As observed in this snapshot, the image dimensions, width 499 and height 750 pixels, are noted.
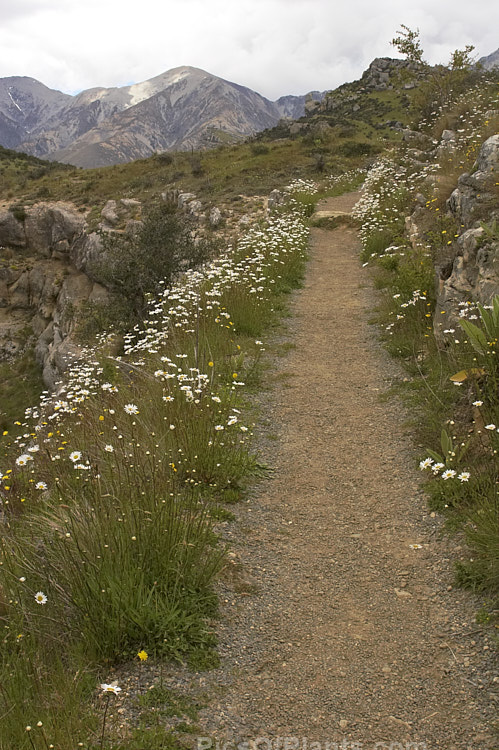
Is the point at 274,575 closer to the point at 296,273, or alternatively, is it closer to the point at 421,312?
the point at 421,312

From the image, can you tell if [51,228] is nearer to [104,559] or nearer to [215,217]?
[215,217]

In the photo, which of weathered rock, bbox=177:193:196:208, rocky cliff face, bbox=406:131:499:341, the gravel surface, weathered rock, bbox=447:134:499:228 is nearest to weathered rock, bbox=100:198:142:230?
weathered rock, bbox=177:193:196:208

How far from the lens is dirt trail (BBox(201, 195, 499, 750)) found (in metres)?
2.33

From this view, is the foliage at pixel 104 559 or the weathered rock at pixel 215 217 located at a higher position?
the weathered rock at pixel 215 217

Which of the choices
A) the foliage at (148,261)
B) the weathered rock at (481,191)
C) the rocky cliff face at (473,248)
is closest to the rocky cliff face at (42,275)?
the foliage at (148,261)

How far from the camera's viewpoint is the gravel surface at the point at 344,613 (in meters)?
2.32

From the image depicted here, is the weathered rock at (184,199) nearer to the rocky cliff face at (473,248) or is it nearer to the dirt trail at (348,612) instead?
the rocky cliff face at (473,248)

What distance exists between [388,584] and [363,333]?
5133 millimetres

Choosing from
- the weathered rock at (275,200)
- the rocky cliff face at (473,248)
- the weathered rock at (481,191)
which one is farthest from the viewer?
the weathered rock at (275,200)

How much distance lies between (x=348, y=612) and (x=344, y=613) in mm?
25

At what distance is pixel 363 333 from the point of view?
26.0 ft

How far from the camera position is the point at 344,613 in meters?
3.00

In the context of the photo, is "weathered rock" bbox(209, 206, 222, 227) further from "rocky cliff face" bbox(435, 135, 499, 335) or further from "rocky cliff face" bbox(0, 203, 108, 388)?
"rocky cliff face" bbox(435, 135, 499, 335)

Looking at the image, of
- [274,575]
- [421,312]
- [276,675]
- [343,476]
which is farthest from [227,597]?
[421,312]
